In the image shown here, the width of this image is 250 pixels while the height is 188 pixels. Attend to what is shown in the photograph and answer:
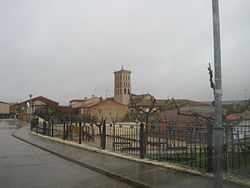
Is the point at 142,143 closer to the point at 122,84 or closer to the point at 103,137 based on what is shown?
the point at 103,137

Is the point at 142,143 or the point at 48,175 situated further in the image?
the point at 142,143

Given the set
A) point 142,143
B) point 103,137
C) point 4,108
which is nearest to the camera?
point 142,143

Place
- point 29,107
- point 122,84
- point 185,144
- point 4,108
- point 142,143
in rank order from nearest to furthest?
point 185,144
point 142,143
point 29,107
point 4,108
point 122,84

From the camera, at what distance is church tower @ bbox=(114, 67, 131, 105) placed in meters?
98.6

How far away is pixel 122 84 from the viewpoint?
98938 millimetres

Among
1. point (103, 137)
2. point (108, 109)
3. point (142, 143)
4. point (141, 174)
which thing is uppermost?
point (108, 109)

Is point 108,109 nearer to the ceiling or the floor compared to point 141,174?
nearer to the ceiling

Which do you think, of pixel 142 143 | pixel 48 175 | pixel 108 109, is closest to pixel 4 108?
pixel 108 109

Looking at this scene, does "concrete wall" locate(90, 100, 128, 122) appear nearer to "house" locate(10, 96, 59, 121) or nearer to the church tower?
"house" locate(10, 96, 59, 121)

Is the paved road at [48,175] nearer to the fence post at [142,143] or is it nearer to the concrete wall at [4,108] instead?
the fence post at [142,143]

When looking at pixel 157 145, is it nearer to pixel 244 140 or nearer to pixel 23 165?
pixel 244 140

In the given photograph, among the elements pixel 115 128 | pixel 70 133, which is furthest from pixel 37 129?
pixel 115 128

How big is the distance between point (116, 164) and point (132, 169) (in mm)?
944

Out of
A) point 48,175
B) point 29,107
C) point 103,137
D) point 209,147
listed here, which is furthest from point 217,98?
point 29,107
